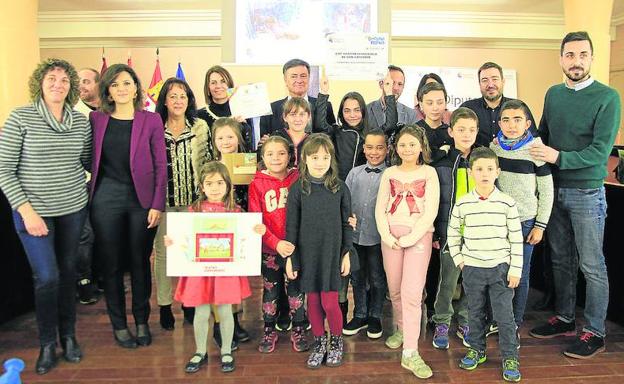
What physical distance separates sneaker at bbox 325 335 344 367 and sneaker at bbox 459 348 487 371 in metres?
0.65

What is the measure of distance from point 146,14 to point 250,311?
5.68 metres

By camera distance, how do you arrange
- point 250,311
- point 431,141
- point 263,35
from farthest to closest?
point 263,35
point 250,311
point 431,141

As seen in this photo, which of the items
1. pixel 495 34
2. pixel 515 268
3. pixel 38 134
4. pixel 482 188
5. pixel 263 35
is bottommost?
pixel 515 268

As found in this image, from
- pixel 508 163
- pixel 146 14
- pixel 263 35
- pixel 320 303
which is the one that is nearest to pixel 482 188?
pixel 508 163

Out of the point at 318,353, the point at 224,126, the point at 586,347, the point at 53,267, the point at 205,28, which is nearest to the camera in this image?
the point at 53,267

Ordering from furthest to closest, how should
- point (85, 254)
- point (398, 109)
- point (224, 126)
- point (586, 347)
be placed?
1. point (85, 254)
2. point (398, 109)
3. point (224, 126)
4. point (586, 347)

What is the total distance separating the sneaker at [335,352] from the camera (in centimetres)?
257

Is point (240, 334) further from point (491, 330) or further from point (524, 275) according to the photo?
point (524, 275)

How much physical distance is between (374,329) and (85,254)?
2.39 meters

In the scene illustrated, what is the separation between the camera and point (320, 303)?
254 centimetres

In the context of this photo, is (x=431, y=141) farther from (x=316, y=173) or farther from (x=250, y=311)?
(x=250, y=311)

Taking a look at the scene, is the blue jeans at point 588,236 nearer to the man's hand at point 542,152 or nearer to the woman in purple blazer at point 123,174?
the man's hand at point 542,152

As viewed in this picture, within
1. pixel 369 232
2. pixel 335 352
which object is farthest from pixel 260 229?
pixel 335 352

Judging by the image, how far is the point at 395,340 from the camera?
9.25 ft
